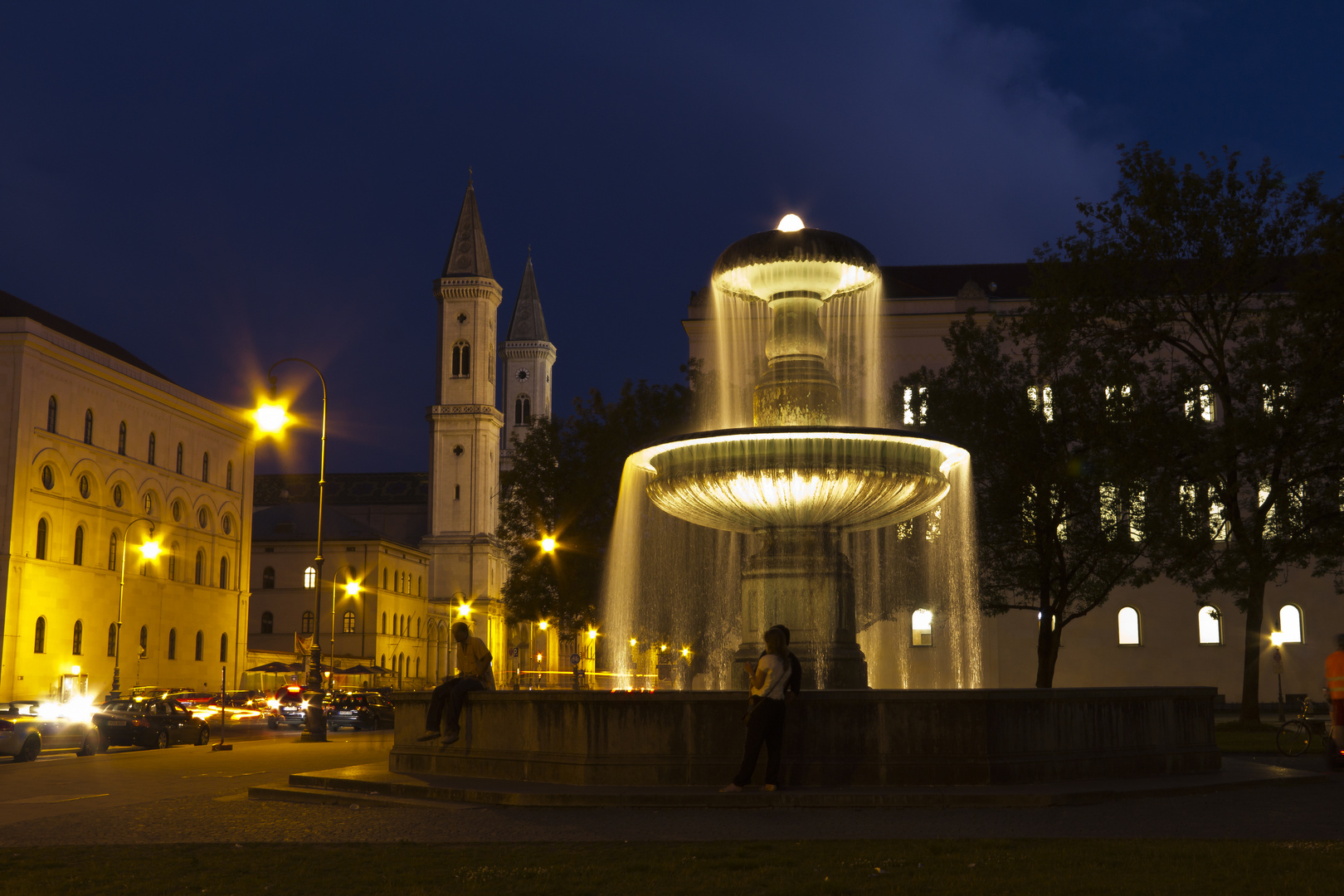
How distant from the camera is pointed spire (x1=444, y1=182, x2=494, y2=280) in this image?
121625 mm

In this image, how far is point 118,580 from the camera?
2559 inches

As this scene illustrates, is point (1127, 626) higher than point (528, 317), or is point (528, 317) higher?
point (528, 317)

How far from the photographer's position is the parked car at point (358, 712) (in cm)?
4119

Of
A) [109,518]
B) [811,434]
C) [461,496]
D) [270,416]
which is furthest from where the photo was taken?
[461,496]

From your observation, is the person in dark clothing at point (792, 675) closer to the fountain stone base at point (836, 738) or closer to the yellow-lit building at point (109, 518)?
the fountain stone base at point (836, 738)

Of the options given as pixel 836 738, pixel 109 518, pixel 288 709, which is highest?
pixel 109 518

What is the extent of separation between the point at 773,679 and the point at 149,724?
22.3m

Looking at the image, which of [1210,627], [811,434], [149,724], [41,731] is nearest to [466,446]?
[1210,627]

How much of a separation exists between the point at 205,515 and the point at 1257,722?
203ft

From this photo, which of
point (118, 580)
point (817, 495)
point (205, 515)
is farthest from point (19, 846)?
point (205, 515)

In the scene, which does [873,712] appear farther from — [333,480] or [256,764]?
[333,480]

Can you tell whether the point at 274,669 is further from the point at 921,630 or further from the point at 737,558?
the point at 737,558

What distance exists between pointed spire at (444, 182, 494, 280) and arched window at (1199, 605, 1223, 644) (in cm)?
8128

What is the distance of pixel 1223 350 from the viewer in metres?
27.6
